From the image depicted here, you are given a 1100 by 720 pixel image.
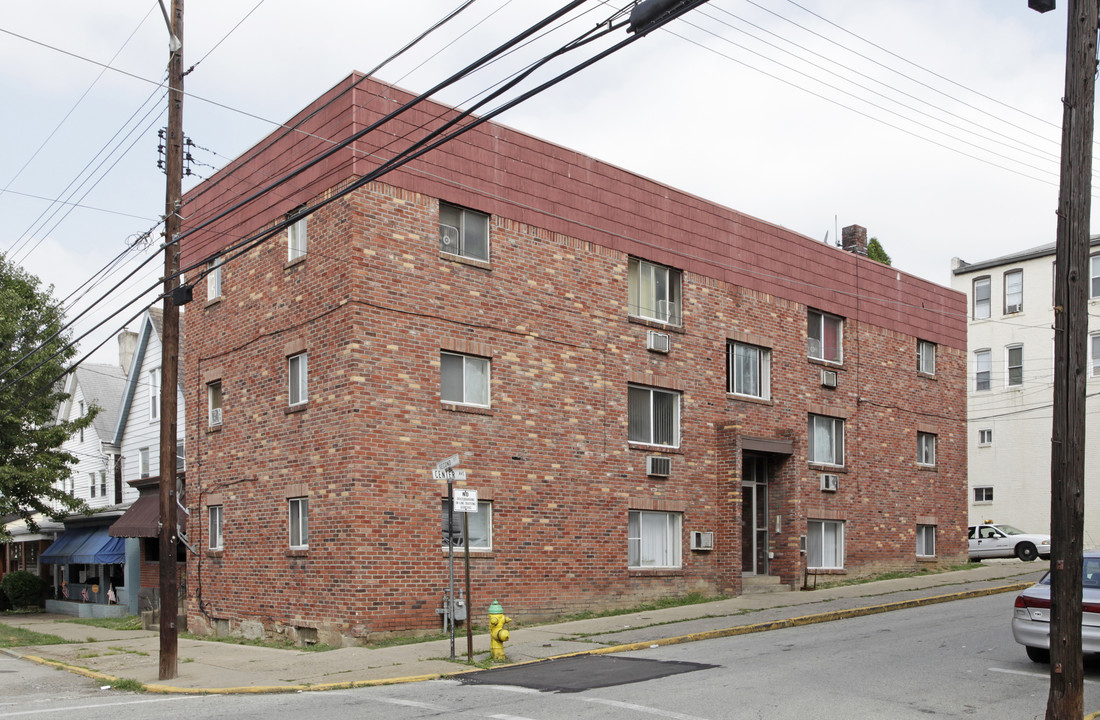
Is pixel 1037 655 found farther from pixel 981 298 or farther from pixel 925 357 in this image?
pixel 981 298

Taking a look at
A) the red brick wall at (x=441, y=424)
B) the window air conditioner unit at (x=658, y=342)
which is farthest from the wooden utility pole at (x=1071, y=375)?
the window air conditioner unit at (x=658, y=342)

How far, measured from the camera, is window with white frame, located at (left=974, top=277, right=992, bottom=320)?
49.8m

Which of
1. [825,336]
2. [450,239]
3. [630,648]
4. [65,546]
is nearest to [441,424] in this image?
[450,239]

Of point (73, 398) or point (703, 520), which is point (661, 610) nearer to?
point (703, 520)

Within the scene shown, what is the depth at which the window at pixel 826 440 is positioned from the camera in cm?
2694

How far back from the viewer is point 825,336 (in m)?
27.6

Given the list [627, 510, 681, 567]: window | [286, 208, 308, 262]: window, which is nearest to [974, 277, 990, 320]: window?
[627, 510, 681, 567]: window

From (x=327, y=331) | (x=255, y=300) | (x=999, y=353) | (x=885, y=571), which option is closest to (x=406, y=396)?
(x=327, y=331)

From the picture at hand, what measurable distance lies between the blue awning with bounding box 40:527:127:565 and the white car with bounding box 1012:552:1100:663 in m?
25.1

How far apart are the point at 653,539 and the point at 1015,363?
32.4 meters

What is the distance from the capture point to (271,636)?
19703 mm

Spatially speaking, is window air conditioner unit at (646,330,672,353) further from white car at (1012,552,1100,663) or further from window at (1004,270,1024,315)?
window at (1004,270,1024,315)

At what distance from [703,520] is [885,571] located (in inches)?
289

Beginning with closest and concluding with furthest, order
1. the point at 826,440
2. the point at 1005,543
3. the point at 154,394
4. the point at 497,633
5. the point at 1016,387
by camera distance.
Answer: the point at 497,633
the point at 826,440
the point at 154,394
the point at 1005,543
the point at 1016,387
